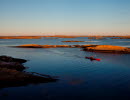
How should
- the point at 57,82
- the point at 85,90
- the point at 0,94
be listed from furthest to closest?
the point at 57,82 < the point at 85,90 < the point at 0,94

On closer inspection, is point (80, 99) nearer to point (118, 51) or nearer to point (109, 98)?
point (109, 98)

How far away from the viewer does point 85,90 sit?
47.1 ft

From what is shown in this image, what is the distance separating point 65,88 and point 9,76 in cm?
586

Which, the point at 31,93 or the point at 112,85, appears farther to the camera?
the point at 112,85

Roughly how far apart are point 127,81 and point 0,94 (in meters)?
12.4

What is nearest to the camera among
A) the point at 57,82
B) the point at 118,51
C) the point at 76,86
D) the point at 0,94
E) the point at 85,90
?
the point at 0,94

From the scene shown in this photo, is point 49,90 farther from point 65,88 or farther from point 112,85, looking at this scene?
point 112,85

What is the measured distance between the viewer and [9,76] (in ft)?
53.1

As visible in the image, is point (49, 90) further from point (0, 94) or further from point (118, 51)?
point (118, 51)

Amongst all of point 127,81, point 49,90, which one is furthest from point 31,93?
point 127,81

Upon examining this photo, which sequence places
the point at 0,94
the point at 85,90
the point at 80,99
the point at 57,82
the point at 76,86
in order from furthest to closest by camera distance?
the point at 57,82 → the point at 76,86 → the point at 85,90 → the point at 0,94 → the point at 80,99

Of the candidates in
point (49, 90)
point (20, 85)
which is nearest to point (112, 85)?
point (49, 90)

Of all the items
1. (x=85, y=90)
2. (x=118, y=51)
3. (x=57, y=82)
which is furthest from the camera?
(x=118, y=51)

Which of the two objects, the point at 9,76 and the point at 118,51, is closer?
the point at 9,76
